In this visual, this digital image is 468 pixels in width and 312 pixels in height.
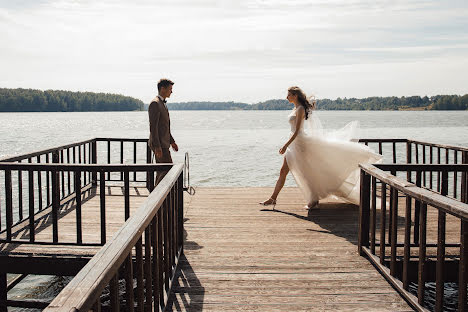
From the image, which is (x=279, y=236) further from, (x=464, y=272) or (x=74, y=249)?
(x=464, y=272)

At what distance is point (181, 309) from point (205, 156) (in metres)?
28.6

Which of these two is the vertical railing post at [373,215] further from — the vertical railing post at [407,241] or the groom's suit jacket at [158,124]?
the groom's suit jacket at [158,124]

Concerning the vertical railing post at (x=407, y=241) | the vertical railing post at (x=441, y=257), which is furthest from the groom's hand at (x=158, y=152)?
the vertical railing post at (x=441, y=257)

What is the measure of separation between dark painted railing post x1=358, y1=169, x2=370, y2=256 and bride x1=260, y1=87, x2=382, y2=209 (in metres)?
2.22

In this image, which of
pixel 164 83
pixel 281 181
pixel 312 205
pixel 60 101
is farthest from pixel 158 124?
pixel 60 101

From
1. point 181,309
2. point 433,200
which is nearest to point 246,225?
point 181,309

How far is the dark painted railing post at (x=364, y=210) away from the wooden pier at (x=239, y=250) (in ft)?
0.03

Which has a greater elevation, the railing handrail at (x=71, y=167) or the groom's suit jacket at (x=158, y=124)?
the groom's suit jacket at (x=158, y=124)

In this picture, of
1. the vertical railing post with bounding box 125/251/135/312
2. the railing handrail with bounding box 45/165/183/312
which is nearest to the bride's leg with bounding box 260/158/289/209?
the railing handrail with bounding box 45/165/183/312

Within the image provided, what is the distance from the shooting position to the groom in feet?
20.2

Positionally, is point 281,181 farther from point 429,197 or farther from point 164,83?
point 429,197

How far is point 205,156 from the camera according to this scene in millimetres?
31906

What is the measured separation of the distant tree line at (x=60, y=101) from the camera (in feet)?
388

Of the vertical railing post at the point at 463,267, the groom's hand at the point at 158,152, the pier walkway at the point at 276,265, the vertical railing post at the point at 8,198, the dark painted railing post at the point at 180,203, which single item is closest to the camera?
the vertical railing post at the point at 463,267
